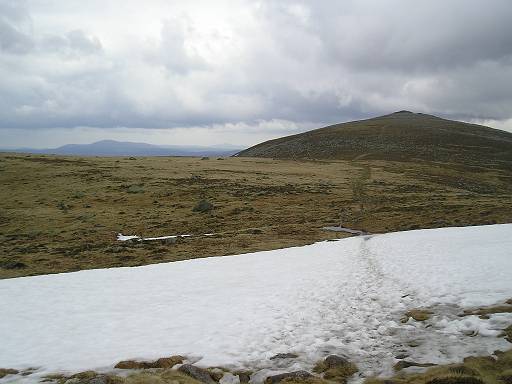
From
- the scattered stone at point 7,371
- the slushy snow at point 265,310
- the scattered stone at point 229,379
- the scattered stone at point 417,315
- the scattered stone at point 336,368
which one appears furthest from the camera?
the scattered stone at point 417,315

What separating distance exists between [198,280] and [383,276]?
30.7ft

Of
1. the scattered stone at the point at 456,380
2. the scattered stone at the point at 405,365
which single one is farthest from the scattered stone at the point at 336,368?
the scattered stone at the point at 456,380

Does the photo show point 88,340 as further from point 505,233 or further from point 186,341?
point 505,233

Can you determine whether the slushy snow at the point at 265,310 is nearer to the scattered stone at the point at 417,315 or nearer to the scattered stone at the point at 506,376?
the scattered stone at the point at 417,315

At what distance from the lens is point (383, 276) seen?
61.0ft

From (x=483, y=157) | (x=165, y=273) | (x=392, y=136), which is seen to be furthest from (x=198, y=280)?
(x=392, y=136)

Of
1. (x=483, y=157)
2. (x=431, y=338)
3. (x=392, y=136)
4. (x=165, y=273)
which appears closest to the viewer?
(x=431, y=338)

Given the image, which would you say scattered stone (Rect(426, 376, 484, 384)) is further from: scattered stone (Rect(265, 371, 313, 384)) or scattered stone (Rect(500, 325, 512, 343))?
scattered stone (Rect(500, 325, 512, 343))

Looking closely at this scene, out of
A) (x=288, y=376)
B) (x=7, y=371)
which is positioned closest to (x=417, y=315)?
(x=288, y=376)

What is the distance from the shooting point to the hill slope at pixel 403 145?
140 metres

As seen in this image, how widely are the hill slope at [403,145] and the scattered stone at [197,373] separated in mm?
135929

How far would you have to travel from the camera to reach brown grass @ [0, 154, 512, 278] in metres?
31.3

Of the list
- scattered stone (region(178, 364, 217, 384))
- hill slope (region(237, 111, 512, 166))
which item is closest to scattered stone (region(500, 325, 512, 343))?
scattered stone (region(178, 364, 217, 384))

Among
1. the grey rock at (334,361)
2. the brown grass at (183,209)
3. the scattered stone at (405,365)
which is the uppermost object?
the scattered stone at (405,365)
